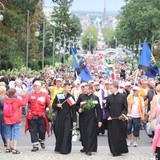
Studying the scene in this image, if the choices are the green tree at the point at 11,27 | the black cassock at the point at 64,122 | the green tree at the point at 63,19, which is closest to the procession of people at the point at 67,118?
the black cassock at the point at 64,122

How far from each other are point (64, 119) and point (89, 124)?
58 cm

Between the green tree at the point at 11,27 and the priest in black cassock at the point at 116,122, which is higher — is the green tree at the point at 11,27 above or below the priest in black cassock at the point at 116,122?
above

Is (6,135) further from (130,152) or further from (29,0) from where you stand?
(29,0)

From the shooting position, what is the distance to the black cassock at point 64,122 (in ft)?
44.3

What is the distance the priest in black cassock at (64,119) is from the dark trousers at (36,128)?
33 cm

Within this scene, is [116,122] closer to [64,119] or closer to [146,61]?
[64,119]

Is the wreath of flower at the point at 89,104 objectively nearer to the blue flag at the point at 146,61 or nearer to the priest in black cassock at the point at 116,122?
the priest in black cassock at the point at 116,122

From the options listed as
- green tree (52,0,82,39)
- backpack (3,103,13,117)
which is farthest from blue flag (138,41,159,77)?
green tree (52,0,82,39)

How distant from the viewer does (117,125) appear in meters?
13.6

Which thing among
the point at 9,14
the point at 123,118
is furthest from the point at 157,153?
the point at 9,14

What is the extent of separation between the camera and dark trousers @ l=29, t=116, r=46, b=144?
13664 mm

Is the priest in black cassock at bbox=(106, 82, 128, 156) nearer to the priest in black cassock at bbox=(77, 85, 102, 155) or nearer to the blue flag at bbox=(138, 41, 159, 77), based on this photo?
the priest in black cassock at bbox=(77, 85, 102, 155)

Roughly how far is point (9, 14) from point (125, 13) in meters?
59.8

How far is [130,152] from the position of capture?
1367cm
